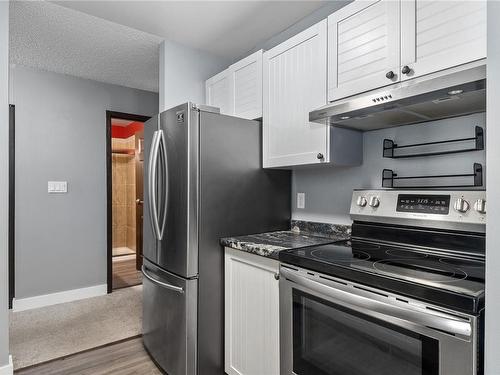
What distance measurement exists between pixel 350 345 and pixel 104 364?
1768 millimetres

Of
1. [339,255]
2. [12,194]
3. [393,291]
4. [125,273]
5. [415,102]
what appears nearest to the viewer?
[393,291]

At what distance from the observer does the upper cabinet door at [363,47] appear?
142 centimetres

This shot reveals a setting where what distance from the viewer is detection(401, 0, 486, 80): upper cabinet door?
117 cm

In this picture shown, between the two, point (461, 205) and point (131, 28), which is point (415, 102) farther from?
point (131, 28)

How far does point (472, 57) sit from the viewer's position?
1175 millimetres

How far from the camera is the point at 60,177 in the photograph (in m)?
3.35

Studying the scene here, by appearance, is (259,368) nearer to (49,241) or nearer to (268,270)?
(268,270)

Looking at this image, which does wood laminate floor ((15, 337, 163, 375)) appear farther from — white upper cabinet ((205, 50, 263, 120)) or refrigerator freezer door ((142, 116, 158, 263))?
white upper cabinet ((205, 50, 263, 120))

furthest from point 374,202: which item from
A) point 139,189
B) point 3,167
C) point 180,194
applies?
point 139,189

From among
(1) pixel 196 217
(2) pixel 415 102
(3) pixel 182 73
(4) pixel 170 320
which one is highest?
(3) pixel 182 73

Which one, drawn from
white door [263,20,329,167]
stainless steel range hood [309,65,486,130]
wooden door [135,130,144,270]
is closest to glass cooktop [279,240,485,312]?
white door [263,20,329,167]

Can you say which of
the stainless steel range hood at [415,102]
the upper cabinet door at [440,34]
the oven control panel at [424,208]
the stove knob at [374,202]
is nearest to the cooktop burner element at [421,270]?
the oven control panel at [424,208]

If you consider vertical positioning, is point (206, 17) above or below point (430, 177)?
above

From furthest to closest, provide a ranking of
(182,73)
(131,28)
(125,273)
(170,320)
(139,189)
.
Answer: (139,189), (125,273), (182,73), (131,28), (170,320)
